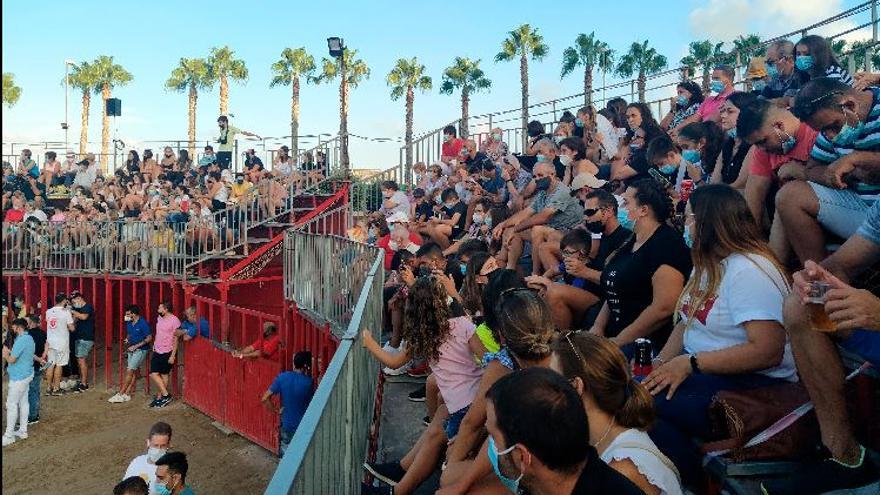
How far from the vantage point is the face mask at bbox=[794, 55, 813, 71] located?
21.2 ft

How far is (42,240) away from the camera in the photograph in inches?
719

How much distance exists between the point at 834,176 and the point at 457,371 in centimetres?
244

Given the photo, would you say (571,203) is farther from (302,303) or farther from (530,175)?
(302,303)

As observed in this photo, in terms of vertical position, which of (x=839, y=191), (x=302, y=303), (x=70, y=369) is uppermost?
(x=839, y=191)

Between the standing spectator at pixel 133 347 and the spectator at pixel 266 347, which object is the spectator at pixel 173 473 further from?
the standing spectator at pixel 133 347

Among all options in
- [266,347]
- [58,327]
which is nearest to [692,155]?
[266,347]

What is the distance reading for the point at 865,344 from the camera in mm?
2900

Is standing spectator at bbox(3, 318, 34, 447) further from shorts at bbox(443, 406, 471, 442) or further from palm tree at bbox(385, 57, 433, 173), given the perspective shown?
palm tree at bbox(385, 57, 433, 173)

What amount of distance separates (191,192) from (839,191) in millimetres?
18558

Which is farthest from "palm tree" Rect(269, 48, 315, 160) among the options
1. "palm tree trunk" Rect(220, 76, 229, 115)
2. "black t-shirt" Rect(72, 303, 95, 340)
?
"black t-shirt" Rect(72, 303, 95, 340)

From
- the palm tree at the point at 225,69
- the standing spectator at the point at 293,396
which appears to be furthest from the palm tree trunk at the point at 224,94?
the standing spectator at the point at 293,396

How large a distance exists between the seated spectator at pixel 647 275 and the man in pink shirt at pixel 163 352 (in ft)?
40.1

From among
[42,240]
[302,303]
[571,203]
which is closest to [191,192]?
[42,240]

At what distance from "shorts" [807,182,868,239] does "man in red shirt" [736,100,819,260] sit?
1.04 ft
